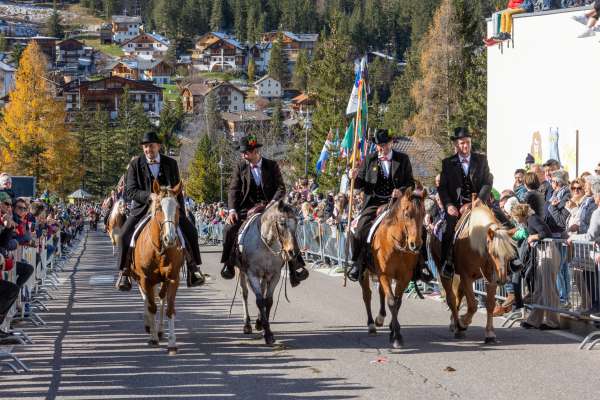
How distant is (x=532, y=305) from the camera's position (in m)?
14.4

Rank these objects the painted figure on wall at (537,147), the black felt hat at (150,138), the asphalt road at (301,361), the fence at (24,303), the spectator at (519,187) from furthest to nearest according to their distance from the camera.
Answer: the painted figure on wall at (537,147) < the spectator at (519,187) < the black felt hat at (150,138) < the fence at (24,303) < the asphalt road at (301,361)

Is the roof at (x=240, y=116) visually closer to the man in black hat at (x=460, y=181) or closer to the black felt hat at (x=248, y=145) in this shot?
the black felt hat at (x=248, y=145)

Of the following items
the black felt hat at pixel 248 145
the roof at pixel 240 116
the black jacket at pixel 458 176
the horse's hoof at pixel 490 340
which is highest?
the roof at pixel 240 116

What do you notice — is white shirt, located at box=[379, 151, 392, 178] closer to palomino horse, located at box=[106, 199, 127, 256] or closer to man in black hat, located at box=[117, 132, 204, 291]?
man in black hat, located at box=[117, 132, 204, 291]

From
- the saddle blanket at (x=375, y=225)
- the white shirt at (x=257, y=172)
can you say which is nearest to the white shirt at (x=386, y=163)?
the saddle blanket at (x=375, y=225)

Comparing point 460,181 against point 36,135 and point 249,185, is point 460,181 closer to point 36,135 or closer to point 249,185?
point 249,185

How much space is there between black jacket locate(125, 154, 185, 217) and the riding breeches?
11.8ft

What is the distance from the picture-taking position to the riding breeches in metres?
13.6

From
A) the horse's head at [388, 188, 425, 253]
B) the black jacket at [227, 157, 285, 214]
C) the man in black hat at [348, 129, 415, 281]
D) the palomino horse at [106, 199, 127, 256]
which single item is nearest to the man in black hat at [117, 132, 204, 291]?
the black jacket at [227, 157, 285, 214]

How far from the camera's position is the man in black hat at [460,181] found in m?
13.7

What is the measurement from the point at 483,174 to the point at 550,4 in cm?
1914

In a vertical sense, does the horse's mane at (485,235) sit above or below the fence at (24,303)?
above

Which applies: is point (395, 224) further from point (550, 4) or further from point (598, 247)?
point (550, 4)


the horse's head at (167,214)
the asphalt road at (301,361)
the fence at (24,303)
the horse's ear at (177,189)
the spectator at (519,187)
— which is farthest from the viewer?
the spectator at (519,187)
